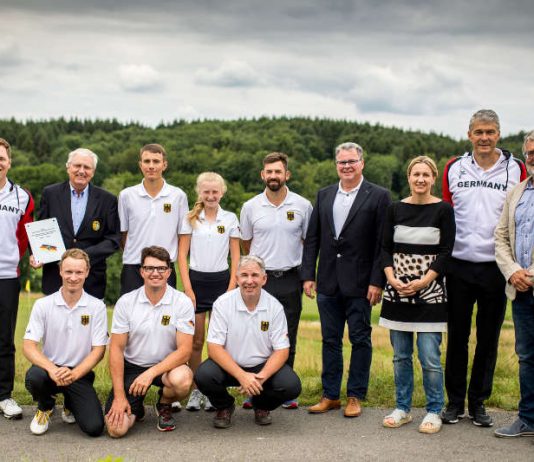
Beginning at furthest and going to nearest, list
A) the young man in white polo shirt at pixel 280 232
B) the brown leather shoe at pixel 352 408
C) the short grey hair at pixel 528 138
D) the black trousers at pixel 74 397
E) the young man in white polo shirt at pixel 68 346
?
the young man in white polo shirt at pixel 280 232 < the brown leather shoe at pixel 352 408 < the young man in white polo shirt at pixel 68 346 < the black trousers at pixel 74 397 < the short grey hair at pixel 528 138

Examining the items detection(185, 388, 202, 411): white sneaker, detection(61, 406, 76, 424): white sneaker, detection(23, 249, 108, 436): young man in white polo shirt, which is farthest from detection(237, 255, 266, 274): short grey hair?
detection(61, 406, 76, 424): white sneaker

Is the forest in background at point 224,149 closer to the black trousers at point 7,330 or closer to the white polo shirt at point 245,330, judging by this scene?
the black trousers at point 7,330

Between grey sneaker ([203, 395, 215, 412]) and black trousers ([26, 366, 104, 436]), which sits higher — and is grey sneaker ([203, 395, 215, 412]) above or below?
below

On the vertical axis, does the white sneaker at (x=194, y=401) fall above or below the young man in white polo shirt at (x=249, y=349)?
below

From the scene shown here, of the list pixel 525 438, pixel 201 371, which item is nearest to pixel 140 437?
pixel 201 371

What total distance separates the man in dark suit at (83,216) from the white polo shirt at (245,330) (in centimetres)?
142

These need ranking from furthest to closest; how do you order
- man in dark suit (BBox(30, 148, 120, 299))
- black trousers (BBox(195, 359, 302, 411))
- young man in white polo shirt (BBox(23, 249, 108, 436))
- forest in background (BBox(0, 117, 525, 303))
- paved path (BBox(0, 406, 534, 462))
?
forest in background (BBox(0, 117, 525, 303)) < man in dark suit (BBox(30, 148, 120, 299)) < black trousers (BBox(195, 359, 302, 411)) < young man in white polo shirt (BBox(23, 249, 108, 436)) < paved path (BBox(0, 406, 534, 462))

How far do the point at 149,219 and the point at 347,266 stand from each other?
6.91 ft

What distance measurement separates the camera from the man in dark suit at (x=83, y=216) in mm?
7473

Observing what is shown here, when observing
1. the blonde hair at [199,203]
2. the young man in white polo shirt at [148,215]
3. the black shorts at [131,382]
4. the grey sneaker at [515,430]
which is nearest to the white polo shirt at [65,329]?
the black shorts at [131,382]

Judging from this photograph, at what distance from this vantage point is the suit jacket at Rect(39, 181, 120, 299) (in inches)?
295

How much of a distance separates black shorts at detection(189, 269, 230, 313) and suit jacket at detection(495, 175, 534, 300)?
2799mm

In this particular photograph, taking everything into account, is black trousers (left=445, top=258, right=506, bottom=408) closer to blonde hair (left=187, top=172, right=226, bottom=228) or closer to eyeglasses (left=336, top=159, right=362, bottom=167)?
eyeglasses (left=336, top=159, right=362, bottom=167)

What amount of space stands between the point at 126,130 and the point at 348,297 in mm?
112253
